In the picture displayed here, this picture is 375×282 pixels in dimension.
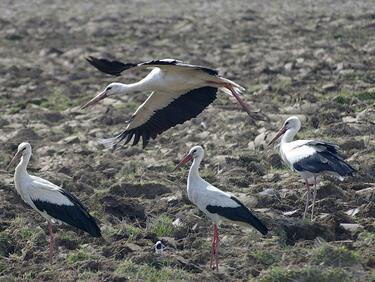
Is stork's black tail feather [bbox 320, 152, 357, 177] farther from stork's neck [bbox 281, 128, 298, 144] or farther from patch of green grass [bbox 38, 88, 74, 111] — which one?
patch of green grass [bbox 38, 88, 74, 111]

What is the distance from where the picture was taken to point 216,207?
10.5 metres

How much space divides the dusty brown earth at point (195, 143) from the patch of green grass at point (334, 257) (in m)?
0.01

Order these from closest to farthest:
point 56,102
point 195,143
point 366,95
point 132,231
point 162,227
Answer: point 132,231
point 162,227
point 195,143
point 366,95
point 56,102

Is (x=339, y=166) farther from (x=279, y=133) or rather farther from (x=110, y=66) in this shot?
(x=110, y=66)

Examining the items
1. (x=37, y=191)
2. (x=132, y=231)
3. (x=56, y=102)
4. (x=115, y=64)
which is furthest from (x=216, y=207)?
(x=56, y=102)

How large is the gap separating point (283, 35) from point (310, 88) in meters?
6.15

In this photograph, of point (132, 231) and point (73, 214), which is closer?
point (73, 214)

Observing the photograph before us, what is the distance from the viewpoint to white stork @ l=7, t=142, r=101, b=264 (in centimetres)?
1039

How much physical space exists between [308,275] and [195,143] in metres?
5.63

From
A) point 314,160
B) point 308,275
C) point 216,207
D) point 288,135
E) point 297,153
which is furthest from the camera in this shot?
point 288,135

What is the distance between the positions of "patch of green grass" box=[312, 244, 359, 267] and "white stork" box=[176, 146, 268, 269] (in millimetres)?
656

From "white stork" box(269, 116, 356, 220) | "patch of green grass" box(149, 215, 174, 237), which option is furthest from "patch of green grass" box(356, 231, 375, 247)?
"patch of green grass" box(149, 215, 174, 237)

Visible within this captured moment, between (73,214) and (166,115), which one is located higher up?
(73,214)

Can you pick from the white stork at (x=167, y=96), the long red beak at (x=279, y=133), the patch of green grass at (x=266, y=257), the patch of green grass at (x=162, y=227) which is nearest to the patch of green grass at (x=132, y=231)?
the patch of green grass at (x=162, y=227)
